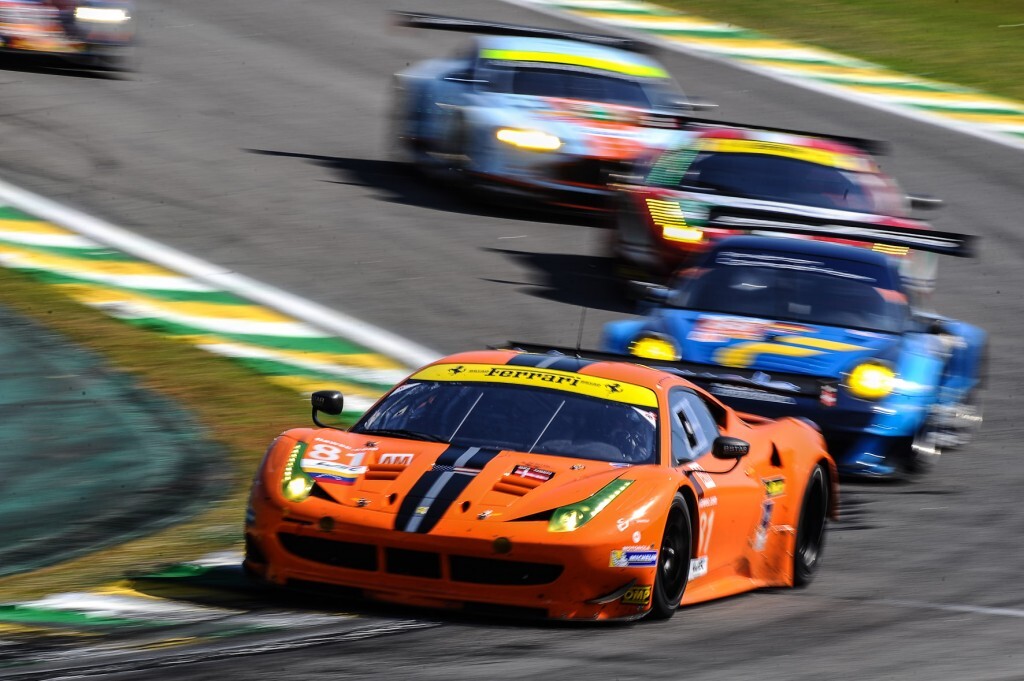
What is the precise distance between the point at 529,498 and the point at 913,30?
75.5ft

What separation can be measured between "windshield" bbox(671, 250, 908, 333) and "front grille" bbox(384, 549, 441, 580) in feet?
17.4

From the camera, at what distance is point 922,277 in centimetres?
1341

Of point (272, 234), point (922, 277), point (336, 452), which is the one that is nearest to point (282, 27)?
point (272, 234)

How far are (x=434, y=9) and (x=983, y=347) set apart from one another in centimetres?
1542

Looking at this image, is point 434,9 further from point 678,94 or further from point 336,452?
point 336,452

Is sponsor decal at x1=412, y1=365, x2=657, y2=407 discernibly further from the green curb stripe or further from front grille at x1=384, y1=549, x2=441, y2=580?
the green curb stripe

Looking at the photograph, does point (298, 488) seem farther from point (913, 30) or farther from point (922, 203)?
point (913, 30)

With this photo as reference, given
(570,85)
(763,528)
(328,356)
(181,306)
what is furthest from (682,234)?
(763,528)

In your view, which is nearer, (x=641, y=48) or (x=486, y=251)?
(x=486, y=251)

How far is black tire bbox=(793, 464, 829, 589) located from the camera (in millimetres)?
8656

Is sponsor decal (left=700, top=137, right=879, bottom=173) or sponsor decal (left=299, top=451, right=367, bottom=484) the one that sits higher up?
sponsor decal (left=299, top=451, right=367, bottom=484)

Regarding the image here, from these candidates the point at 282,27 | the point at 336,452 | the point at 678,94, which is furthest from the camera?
the point at 282,27

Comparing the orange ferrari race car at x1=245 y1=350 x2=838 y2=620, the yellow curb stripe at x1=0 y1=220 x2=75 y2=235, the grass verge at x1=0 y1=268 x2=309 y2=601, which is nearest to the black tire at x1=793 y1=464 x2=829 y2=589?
the orange ferrari race car at x1=245 y1=350 x2=838 y2=620

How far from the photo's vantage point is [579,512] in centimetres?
697
